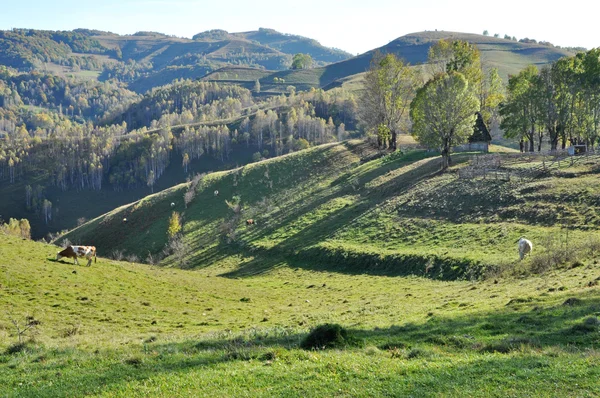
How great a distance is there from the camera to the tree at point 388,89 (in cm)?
9994

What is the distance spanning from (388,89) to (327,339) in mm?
87757

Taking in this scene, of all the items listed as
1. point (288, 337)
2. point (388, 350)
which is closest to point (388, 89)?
point (288, 337)

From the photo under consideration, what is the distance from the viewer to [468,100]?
250 ft

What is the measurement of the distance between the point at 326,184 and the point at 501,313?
242ft

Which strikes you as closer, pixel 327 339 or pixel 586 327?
pixel 327 339

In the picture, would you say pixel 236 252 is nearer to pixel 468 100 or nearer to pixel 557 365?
pixel 468 100

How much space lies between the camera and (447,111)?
253ft

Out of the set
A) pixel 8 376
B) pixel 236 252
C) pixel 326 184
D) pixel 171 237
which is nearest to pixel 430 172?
pixel 326 184

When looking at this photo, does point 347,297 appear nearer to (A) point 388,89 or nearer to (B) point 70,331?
(B) point 70,331

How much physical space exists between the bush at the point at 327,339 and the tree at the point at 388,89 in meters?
85.9

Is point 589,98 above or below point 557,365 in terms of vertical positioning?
above

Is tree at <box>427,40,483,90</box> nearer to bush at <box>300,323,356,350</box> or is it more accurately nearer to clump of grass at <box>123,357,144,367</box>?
bush at <box>300,323,356,350</box>

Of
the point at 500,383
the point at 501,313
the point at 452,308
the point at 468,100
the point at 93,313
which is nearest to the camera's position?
the point at 500,383

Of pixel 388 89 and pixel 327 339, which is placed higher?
pixel 388 89
